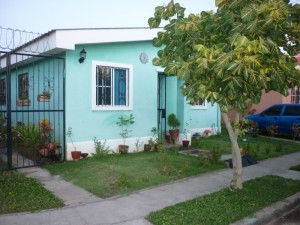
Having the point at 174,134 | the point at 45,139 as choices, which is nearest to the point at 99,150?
the point at 45,139

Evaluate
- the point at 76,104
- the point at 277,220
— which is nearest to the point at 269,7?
the point at 277,220

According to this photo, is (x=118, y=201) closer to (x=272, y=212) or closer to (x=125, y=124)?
(x=272, y=212)

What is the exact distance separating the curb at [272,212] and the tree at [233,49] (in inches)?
34.8

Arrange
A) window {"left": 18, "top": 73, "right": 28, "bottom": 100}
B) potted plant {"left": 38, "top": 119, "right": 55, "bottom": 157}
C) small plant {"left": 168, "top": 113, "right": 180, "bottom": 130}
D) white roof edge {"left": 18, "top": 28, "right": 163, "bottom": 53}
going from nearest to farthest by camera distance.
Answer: white roof edge {"left": 18, "top": 28, "right": 163, "bottom": 53}, potted plant {"left": 38, "top": 119, "right": 55, "bottom": 157}, window {"left": 18, "top": 73, "right": 28, "bottom": 100}, small plant {"left": 168, "top": 113, "right": 180, "bottom": 130}

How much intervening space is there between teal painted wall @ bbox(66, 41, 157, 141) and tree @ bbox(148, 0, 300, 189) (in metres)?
3.46

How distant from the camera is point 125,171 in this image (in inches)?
265

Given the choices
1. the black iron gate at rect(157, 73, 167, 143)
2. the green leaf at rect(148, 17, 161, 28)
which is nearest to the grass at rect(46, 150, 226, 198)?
the black iron gate at rect(157, 73, 167, 143)

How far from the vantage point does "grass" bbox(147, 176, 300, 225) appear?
4091 millimetres

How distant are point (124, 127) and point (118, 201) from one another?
4.31 metres

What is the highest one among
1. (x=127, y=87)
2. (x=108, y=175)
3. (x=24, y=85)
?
(x=24, y=85)

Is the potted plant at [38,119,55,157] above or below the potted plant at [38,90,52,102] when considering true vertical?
below

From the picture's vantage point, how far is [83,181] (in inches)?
237

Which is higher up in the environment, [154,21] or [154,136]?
[154,21]

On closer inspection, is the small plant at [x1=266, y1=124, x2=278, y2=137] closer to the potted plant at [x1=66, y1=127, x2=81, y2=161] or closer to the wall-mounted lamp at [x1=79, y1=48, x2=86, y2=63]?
the potted plant at [x1=66, y1=127, x2=81, y2=161]
